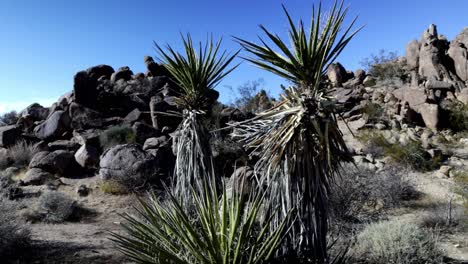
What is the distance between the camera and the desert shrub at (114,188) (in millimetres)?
12500

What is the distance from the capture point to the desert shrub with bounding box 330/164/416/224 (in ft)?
29.2

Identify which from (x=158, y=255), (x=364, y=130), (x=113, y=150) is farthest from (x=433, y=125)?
(x=158, y=255)

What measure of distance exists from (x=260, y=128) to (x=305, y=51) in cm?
100

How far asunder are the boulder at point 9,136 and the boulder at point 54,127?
92 cm

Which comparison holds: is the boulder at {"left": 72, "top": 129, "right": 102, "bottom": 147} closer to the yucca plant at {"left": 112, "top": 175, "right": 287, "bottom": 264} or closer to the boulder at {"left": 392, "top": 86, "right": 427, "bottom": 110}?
the yucca plant at {"left": 112, "top": 175, "right": 287, "bottom": 264}

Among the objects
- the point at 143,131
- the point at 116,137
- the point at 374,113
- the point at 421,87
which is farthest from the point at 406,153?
the point at 116,137

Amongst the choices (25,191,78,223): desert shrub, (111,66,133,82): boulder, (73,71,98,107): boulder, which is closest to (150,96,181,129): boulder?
(73,71,98,107): boulder

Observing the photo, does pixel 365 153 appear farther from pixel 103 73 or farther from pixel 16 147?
pixel 103 73

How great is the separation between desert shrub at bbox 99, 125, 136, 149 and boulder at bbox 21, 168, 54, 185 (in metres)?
3.03

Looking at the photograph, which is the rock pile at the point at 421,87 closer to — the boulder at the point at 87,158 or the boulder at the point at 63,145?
the boulder at the point at 87,158

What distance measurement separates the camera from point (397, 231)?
6.16 m

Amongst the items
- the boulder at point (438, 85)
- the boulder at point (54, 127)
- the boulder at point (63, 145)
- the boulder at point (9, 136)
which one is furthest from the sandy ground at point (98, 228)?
the boulder at point (9, 136)

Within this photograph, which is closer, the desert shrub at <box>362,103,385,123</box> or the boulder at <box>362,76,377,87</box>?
the desert shrub at <box>362,103,385,123</box>

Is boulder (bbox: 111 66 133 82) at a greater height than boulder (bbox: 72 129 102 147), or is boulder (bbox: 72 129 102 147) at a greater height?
boulder (bbox: 111 66 133 82)
